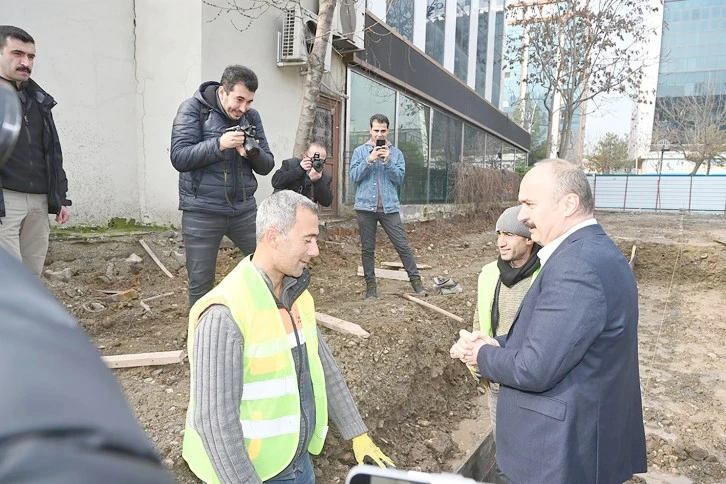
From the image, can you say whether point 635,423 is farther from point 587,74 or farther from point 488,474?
point 587,74

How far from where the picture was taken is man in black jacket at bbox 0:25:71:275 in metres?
3.38

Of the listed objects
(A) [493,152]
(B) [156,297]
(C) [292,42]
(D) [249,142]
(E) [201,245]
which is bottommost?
(B) [156,297]

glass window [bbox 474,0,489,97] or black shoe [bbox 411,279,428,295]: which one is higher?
glass window [bbox 474,0,489,97]

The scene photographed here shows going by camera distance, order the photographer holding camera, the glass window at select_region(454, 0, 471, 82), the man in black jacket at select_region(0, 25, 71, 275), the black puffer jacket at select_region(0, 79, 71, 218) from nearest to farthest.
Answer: the man in black jacket at select_region(0, 25, 71, 275) < the black puffer jacket at select_region(0, 79, 71, 218) < the photographer holding camera < the glass window at select_region(454, 0, 471, 82)

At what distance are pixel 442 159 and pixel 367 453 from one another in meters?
15.3

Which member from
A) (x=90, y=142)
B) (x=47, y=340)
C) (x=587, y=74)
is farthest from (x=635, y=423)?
(x=587, y=74)

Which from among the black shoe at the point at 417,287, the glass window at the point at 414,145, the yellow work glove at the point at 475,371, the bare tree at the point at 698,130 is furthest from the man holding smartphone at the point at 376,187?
the bare tree at the point at 698,130

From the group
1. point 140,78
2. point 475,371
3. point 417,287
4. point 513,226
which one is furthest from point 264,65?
point 475,371

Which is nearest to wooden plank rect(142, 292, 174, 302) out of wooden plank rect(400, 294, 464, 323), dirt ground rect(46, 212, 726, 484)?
dirt ground rect(46, 212, 726, 484)

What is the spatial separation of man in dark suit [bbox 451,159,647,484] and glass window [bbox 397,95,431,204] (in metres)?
11.2

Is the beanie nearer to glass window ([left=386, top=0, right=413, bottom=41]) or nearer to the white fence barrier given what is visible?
glass window ([left=386, top=0, right=413, bottom=41])

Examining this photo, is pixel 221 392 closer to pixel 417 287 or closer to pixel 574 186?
pixel 574 186

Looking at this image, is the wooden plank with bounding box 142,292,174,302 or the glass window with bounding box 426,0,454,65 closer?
the wooden plank with bounding box 142,292,174,302

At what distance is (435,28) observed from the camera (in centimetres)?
1700
